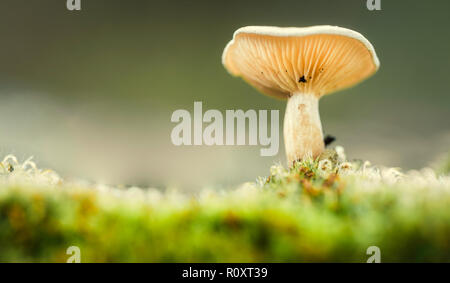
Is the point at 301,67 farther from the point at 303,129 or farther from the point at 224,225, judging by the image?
the point at 224,225

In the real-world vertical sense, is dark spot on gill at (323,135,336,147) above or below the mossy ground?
above

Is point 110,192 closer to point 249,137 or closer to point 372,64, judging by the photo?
point 249,137

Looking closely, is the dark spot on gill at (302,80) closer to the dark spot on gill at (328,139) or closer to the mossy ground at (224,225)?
the dark spot on gill at (328,139)

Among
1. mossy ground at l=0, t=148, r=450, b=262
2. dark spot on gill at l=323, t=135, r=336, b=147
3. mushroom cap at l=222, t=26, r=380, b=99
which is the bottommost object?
mossy ground at l=0, t=148, r=450, b=262

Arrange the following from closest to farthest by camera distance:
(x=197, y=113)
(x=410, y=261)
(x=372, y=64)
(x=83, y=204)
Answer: (x=410, y=261)
(x=83, y=204)
(x=372, y=64)
(x=197, y=113)

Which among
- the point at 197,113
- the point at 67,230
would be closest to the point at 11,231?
the point at 67,230

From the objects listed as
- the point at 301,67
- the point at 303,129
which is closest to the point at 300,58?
the point at 301,67

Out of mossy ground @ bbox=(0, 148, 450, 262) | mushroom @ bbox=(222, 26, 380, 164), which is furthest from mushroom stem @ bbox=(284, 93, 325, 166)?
mossy ground @ bbox=(0, 148, 450, 262)

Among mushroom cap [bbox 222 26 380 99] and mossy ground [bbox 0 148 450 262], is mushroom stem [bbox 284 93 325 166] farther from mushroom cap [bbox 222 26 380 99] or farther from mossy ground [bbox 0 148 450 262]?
mossy ground [bbox 0 148 450 262]

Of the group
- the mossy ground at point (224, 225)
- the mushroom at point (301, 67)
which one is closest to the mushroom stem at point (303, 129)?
the mushroom at point (301, 67)
